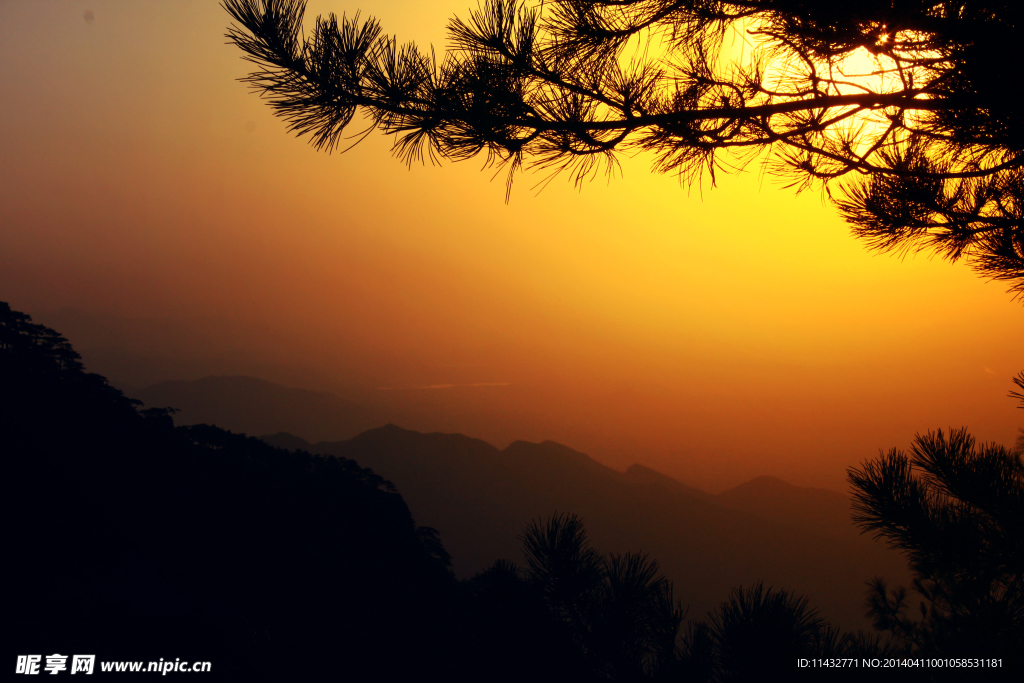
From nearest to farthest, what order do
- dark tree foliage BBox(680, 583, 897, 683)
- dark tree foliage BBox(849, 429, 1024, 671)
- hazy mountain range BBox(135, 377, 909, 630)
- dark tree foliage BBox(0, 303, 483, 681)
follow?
dark tree foliage BBox(680, 583, 897, 683)
dark tree foliage BBox(849, 429, 1024, 671)
dark tree foliage BBox(0, 303, 483, 681)
hazy mountain range BBox(135, 377, 909, 630)

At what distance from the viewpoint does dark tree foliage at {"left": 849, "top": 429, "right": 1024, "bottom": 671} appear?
138cm

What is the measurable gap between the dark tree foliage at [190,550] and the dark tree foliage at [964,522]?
152cm

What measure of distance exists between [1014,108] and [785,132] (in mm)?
592

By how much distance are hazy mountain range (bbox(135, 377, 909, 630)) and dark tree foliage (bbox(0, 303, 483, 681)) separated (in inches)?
523

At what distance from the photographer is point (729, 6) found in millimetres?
1742

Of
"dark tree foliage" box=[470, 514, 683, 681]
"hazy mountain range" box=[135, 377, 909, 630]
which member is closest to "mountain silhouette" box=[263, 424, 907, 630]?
"hazy mountain range" box=[135, 377, 909, 630]

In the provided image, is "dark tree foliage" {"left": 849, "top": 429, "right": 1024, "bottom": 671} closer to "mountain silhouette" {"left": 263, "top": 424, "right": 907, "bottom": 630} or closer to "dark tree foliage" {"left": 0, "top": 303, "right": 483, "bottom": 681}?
"dark tree foliage" {"left": 0, "top": 303, "right": 483, "bottom": 681}

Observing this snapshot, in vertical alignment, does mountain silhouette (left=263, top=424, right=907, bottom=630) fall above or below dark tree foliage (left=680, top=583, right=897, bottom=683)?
below

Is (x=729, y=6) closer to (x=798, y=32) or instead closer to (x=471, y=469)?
(x=798, y=32)

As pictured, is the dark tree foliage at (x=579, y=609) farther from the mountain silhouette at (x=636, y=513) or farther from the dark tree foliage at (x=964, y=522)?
the mountain silhouette at (x=636, y=513)

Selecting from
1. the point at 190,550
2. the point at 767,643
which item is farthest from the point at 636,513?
the point at 767,643

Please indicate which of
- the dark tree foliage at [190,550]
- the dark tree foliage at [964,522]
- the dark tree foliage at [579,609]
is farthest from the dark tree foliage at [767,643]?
the dark tree foliage at [190,550]

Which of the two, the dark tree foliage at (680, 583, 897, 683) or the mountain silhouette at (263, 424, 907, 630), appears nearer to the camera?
the dark tree foliage at (680, 583, 897, 683)

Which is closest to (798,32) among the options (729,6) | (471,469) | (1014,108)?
(729,6)
